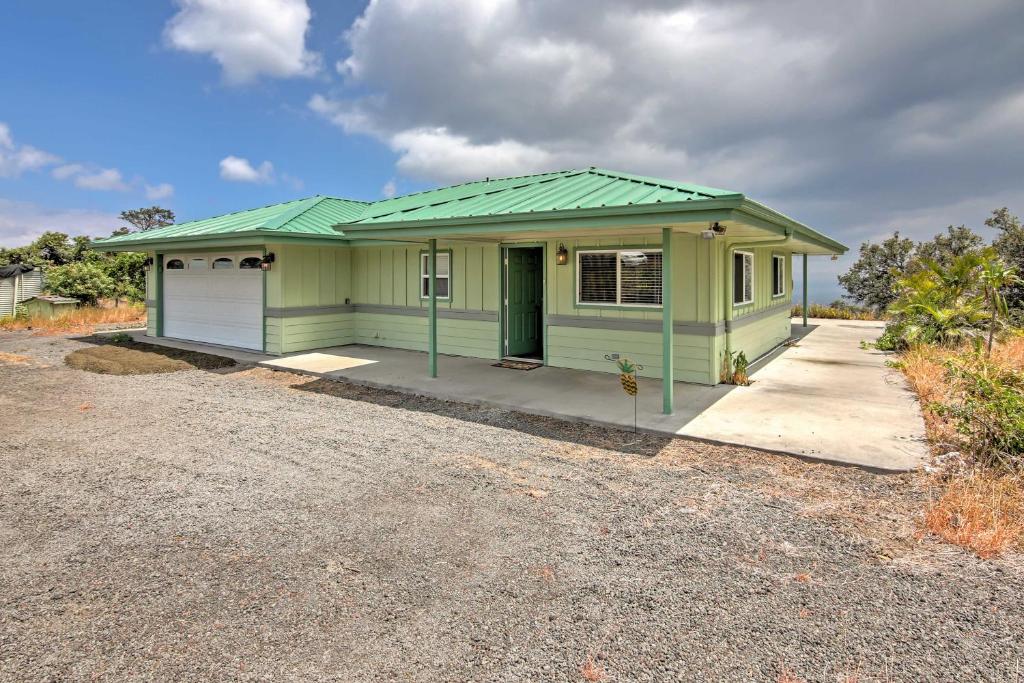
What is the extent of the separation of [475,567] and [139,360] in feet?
34.0

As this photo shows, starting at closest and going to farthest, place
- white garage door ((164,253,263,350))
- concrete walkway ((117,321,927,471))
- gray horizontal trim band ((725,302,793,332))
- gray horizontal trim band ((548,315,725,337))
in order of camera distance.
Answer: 1. concrete walkway ((117,321,927,471))
2. gray horizontal trim band ((548,315,725,337))
3. gray horizontal trim band ((725,302,793,332))
4. white garage door ((164,253,263,350))

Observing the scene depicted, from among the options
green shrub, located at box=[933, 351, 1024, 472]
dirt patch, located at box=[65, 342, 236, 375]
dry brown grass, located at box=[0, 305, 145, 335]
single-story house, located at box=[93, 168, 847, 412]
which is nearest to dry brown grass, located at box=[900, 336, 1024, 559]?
green shrub, located at box=[933, 351, 1024, 472]

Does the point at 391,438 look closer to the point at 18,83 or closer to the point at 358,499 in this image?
the point at 358,499

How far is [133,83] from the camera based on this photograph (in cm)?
1695

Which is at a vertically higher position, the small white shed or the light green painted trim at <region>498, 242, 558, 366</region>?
the small white shed

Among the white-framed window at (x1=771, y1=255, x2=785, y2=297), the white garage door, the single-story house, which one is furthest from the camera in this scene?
the white-framed window at (x1=771, y1=255, x2=785, y2=297)

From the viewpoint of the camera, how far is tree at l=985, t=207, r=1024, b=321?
53.9ft

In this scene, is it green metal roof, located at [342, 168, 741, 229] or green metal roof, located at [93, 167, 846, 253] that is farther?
green metal roof, located at [342, 168, 741, 229]

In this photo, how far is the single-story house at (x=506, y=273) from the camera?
7633 mm

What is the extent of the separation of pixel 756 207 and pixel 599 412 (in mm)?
2980

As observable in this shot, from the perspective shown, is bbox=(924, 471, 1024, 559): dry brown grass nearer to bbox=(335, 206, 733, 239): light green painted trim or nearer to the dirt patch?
bbox=(335, 206, 733, 239): light green painted trim

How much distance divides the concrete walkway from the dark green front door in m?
0.80

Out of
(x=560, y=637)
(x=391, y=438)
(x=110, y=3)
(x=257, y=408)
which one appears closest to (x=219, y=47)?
(x=110, y=3)

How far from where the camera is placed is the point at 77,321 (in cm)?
1792
